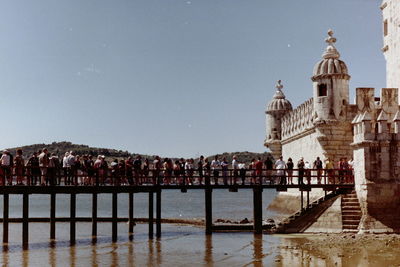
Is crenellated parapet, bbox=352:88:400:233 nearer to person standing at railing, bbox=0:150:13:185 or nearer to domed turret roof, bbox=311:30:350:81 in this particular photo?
domed turret roof, bbox=311:30:350:81

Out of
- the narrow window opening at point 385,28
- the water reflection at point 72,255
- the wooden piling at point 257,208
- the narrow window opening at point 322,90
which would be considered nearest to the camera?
the water reflection at point 72,255

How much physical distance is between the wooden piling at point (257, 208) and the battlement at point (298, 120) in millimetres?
9390

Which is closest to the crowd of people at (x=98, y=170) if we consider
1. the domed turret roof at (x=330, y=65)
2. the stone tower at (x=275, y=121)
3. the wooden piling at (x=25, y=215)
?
the wooden piling at (x=25, y=215)

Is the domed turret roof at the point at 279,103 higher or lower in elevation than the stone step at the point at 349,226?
higher

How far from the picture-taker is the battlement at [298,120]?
129 feet

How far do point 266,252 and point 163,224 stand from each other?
17.2 m

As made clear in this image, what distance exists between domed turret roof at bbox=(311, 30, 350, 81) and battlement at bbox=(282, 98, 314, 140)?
250 cm

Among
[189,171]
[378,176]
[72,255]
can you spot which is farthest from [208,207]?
[378,176]

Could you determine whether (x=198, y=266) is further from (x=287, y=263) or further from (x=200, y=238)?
(x=200, y=238)

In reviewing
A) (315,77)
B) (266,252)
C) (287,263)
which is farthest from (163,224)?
(287,263)

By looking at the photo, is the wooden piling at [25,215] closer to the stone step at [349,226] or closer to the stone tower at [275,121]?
the stone step at [349,226]

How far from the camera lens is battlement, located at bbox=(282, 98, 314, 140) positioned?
39438 millimetres

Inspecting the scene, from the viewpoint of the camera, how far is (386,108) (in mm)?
34312

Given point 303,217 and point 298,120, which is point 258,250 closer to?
point 303,217
